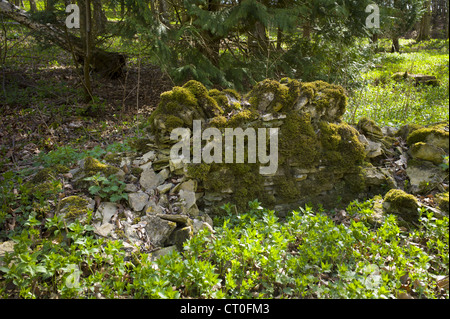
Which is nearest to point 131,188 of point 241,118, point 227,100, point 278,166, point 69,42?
point 241,118

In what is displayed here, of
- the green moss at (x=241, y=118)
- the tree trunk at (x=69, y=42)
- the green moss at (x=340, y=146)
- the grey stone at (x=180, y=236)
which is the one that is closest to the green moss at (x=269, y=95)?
the green moss at (x=241, y=118)

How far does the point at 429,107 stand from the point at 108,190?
6079 millimetres

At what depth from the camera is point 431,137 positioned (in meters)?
4.22

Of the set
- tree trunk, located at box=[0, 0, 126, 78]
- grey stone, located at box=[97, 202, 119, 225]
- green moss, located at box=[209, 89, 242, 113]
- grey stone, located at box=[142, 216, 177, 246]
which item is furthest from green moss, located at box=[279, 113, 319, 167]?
tree trunk, located at box=[0, 0, 126, 78]

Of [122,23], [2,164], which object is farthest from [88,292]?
[122,23]

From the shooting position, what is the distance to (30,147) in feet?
19.0

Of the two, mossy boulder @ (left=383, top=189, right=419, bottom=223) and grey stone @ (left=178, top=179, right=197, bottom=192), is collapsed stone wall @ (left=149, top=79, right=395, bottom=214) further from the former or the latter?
mossy boulder @ (left=383, top=189, right=419, bottom=223)

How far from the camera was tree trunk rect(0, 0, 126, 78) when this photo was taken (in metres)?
7.45

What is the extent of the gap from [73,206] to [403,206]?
12.6ft

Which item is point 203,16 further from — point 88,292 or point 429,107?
point 88,292

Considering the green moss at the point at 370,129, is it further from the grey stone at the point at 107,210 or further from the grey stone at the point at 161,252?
the grey stone at the point at 107,210

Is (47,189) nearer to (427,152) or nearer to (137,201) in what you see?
(137,201)
